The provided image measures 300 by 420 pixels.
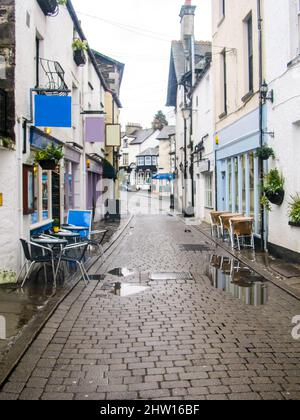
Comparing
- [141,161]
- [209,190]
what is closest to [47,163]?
[209,190]

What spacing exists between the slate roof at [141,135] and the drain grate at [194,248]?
6657 cm

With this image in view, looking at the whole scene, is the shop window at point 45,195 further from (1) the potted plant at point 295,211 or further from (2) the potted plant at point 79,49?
(1) the potted plant at point 295,211

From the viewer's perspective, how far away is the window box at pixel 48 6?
1013 cm

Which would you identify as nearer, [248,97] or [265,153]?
[265,153]

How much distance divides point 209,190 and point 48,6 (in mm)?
12494

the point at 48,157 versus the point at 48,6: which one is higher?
the point at 48,6

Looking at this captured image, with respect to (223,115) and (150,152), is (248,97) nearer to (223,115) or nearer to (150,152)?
(223,115)

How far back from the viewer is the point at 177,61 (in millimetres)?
31562

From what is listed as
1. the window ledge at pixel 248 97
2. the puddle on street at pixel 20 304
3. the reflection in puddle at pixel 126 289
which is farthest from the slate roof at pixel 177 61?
the puddle on street at pixel 20 304

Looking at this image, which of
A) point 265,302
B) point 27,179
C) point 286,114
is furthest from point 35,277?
point 286,114

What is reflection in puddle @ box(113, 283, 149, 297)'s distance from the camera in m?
7.36
